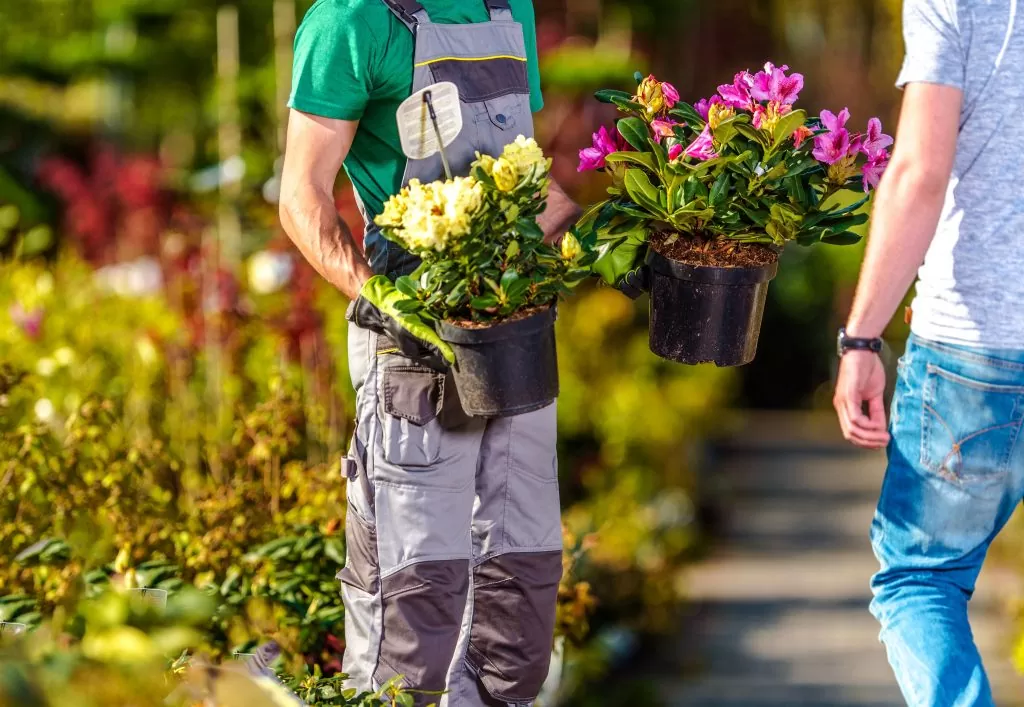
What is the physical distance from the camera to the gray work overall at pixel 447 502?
81.1 inches

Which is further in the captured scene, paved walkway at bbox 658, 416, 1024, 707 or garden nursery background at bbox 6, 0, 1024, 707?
paved walkway at bbox 658, 416, 1024, 707

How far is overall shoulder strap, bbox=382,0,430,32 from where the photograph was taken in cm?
200

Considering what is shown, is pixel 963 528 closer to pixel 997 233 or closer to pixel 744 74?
pixel 997 233

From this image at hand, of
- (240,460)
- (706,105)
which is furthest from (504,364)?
(240,460)

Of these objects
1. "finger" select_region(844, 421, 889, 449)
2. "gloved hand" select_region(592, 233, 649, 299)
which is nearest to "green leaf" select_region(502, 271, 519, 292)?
"gloved hand" select_region(592, 233, 649, 299)

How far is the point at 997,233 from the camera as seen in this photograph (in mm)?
2010

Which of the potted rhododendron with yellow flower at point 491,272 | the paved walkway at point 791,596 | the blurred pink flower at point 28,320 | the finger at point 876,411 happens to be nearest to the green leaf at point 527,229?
the potted rhododendron with yellow flower at point 491,272

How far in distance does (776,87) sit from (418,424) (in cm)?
84

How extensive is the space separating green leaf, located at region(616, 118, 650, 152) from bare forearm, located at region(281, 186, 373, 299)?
1.64 feet

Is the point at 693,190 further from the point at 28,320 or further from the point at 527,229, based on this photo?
the point at 28,320

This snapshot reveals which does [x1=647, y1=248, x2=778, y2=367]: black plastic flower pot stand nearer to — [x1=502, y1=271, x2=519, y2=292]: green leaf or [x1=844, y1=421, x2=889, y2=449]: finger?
[x1=844, y1=421, x2=889, y2=449]: finger

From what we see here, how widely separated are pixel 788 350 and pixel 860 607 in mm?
2725

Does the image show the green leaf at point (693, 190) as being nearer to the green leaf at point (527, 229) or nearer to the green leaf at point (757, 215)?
the green leaf at point (757, 215)

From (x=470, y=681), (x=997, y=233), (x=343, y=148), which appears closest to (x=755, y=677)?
(x=470, y=681)
